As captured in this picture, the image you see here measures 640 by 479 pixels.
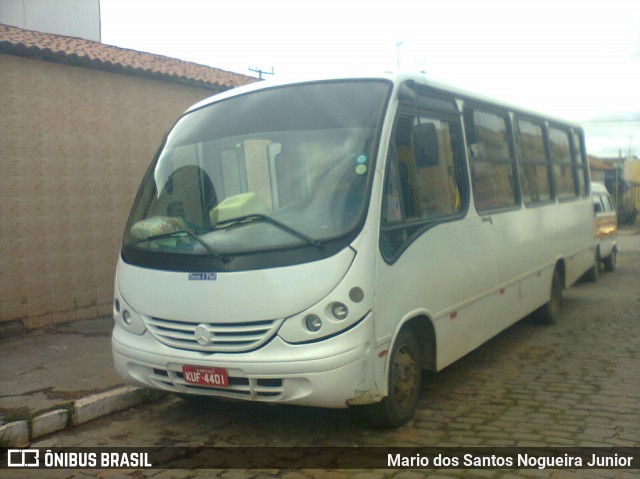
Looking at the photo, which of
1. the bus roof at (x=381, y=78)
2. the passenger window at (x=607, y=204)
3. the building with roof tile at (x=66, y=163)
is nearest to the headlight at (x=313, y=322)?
the bus roof at (x=381, y=78)

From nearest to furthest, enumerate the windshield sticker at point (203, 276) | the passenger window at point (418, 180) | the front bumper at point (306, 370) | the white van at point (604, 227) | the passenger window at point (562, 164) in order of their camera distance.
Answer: the front bumper at point (306, 370) < the windshield sticker at point (203, 276) < the passenger window at point (418, 180) < the passenger window at point (562, 164) < the white van at point (604, 227)

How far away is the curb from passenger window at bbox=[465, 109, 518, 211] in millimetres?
3589

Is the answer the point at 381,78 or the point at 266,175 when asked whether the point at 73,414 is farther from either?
the point at 381,78

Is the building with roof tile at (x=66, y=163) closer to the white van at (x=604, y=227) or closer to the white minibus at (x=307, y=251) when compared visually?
the white minibus at (x=307, y=251)

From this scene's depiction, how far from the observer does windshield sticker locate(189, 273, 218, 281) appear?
479cm

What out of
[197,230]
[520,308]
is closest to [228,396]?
[197,230]

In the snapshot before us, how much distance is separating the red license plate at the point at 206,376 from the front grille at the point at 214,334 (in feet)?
0.42

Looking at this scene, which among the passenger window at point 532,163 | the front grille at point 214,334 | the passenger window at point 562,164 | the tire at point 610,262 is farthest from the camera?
the tire at point 610,262

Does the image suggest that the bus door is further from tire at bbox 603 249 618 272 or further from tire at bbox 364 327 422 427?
tire at bbox 603 249 618 272

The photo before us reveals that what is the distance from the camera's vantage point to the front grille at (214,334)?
4625mm

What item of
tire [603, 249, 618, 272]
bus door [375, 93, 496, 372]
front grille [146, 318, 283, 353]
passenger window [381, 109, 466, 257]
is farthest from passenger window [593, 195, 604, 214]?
front grille [146, 318, 283, 353]

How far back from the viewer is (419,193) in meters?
5.55

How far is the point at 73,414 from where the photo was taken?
5547 mm

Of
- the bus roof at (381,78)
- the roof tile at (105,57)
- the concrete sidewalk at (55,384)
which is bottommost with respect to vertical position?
the concrete sidewalk at (55,384)
